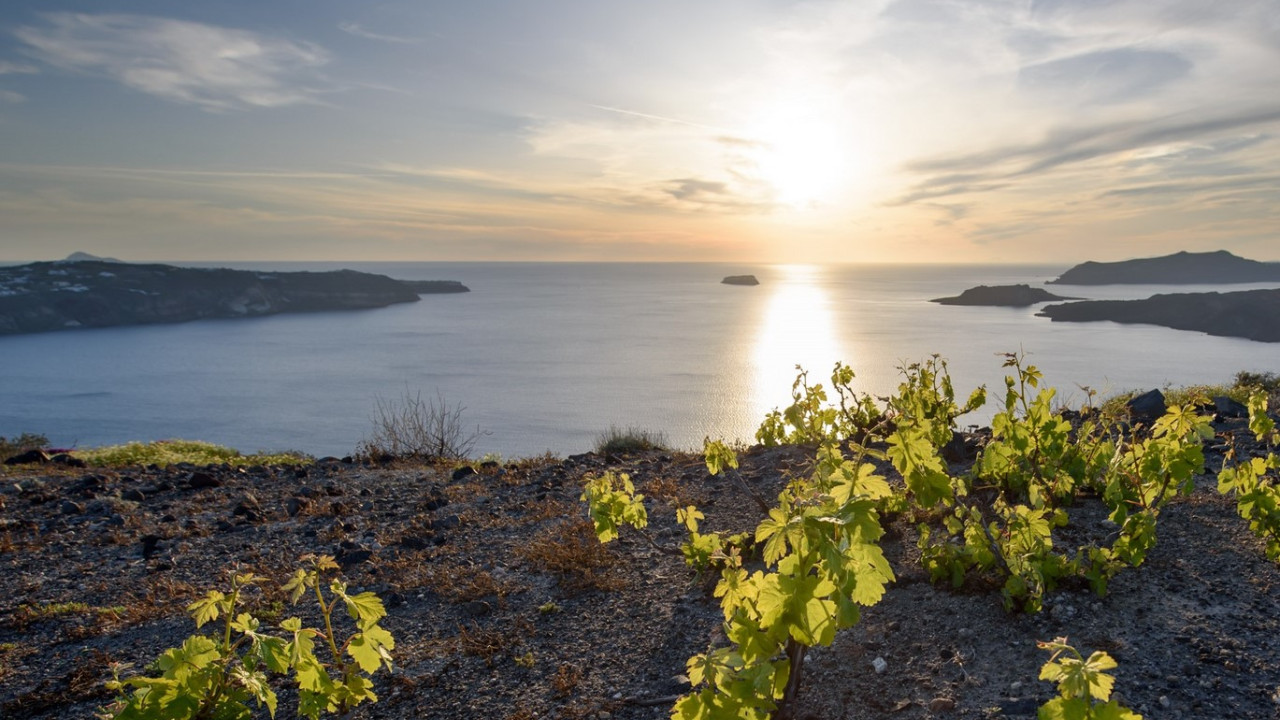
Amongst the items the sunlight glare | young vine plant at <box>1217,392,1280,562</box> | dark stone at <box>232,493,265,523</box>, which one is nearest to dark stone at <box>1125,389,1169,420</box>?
young vine plant at <box>1217,392,1280,562</box>

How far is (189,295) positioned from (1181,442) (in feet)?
419

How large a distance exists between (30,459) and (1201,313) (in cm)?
8703

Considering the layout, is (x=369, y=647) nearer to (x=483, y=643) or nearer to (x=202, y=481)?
(x=483, y=643)

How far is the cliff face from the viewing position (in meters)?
92.3

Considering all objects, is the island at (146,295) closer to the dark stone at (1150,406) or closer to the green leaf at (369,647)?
the green leaf at (369,647)

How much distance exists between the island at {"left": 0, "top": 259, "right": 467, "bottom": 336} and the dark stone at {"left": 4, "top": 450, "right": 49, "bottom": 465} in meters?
107

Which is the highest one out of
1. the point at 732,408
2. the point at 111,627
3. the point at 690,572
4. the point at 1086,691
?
the point at 1086,691

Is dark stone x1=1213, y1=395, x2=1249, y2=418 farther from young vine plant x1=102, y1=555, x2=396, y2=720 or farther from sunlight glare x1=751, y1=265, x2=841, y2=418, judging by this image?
sunlight glare x1=751, y1=265, x2=841, y2=418

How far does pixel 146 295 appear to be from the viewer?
102 m

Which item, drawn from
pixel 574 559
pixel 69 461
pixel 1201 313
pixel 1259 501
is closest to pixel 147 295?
pixel 69 461

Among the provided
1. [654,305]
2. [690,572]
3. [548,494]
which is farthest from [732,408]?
[654,305]

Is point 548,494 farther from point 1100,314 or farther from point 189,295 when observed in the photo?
point 189,295

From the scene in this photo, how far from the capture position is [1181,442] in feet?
13.3

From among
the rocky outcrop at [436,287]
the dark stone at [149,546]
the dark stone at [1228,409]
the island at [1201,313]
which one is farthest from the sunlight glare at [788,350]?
the rocky outcrop at [436,287]
